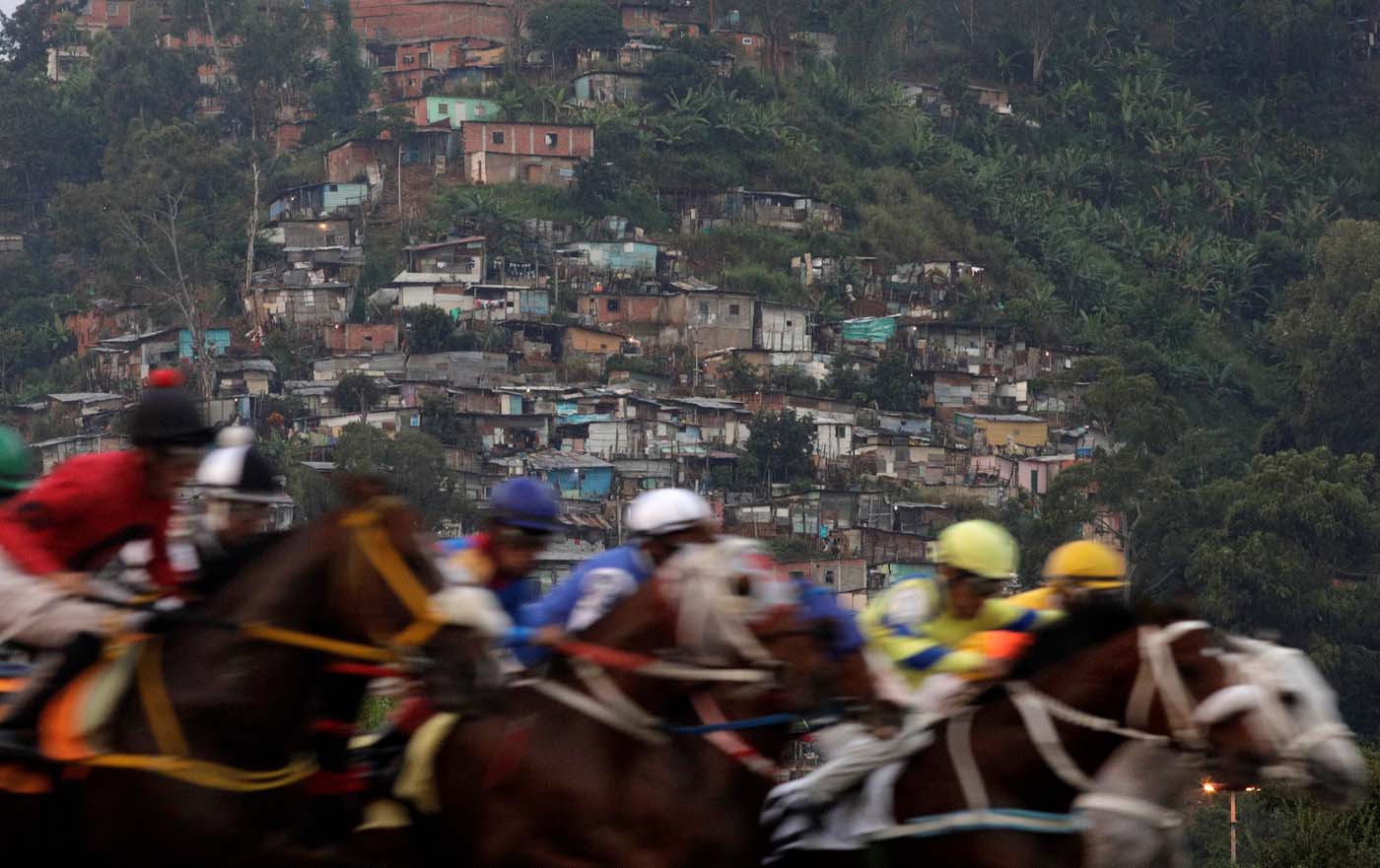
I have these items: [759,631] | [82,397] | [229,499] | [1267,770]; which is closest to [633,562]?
[759,631]

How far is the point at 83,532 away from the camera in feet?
19.4

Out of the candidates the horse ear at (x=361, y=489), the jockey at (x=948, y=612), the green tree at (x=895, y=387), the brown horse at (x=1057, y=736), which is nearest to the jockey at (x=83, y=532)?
the horse ear at (x=361, y=489)

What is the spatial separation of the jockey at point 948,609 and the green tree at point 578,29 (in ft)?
214

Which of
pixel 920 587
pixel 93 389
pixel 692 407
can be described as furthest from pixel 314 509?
pixel 920 587

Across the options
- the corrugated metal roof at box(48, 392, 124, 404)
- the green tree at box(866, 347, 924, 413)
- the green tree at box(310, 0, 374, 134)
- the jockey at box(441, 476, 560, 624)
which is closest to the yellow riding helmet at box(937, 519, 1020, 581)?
the jockey at box(441, 476, 560, 624)

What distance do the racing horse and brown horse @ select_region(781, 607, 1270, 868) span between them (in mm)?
401

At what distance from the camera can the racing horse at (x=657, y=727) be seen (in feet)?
19.2

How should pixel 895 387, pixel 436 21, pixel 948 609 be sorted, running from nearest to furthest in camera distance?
pixel 948 609, pixel 895 387, pixel 436 21

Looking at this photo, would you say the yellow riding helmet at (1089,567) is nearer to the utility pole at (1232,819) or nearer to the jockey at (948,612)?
the jockey at (948,612)

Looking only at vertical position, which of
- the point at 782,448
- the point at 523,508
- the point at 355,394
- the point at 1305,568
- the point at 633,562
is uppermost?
the point at 523,508

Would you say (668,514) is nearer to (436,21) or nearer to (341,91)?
(341,91)

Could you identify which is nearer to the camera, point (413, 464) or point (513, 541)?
point (513, 541)

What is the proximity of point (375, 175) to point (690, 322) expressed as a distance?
13830 mm

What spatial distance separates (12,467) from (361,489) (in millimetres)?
1196
